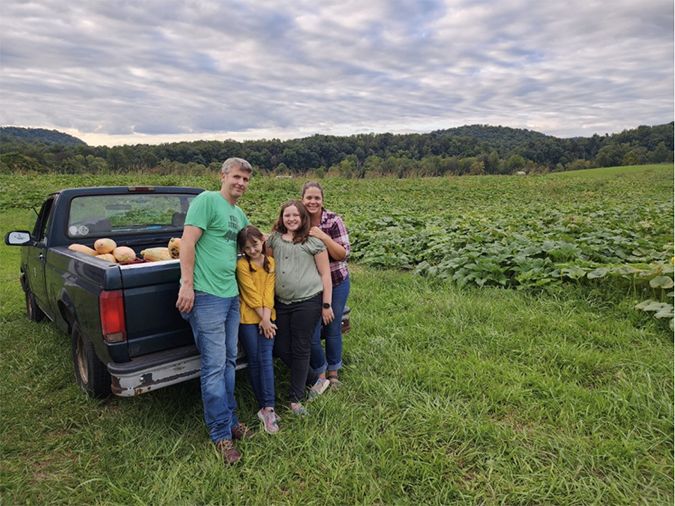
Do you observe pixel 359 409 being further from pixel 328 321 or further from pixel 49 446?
pixel 49 446

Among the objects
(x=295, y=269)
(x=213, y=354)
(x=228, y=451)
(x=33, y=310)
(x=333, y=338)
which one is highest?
(x=295, y=269)

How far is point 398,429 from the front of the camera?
291 centimetres

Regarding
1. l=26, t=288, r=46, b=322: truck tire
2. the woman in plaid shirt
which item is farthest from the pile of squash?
l=26, t=288, r=46, b=322: truck tire

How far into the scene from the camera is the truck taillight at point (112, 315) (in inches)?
103

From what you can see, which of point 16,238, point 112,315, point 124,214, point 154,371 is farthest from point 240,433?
point 16,238

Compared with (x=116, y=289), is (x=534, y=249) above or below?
below

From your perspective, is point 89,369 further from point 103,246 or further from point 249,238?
point 249,238

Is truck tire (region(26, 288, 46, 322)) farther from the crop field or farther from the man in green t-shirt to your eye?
the man in green t-shirt

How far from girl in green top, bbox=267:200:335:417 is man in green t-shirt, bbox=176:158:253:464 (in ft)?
1.33

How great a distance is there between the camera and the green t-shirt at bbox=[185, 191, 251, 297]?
8.66 ft

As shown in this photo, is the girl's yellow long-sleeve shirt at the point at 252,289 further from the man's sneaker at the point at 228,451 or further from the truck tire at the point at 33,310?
the truck tire at the point at 33,310

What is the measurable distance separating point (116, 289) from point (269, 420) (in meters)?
1.43

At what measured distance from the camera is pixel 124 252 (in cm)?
378

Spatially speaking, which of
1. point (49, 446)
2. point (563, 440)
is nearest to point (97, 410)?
point (49, 446)
